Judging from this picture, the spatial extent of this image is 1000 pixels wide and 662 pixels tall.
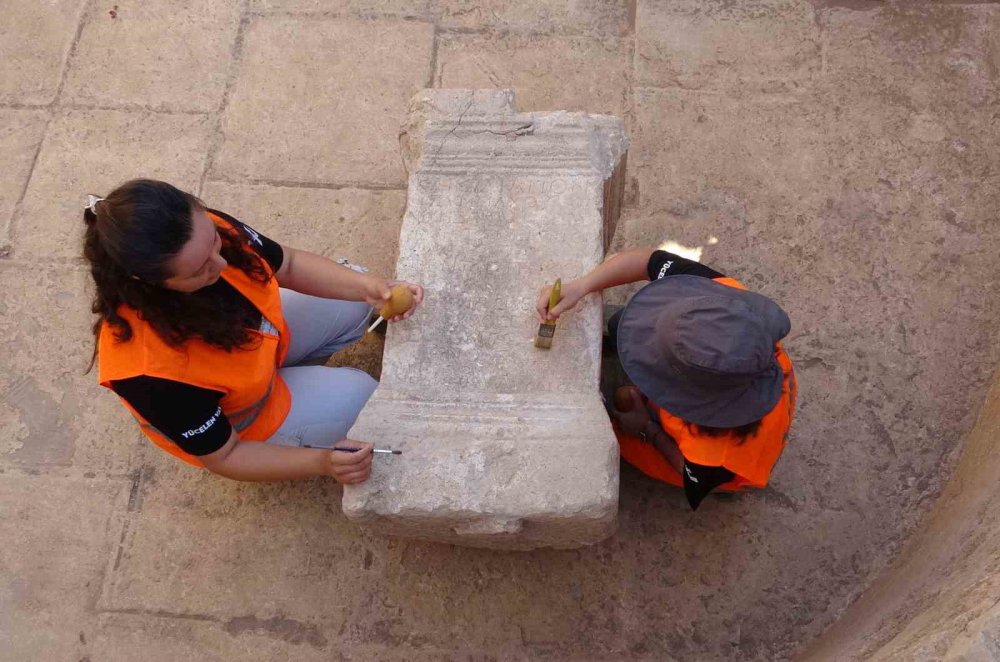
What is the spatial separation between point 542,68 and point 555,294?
62.4 inches

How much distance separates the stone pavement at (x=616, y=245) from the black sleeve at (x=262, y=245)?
0.68 m

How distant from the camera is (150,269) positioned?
1607 mm

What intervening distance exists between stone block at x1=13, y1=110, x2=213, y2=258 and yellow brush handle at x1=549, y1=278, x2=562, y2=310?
1.83 metres

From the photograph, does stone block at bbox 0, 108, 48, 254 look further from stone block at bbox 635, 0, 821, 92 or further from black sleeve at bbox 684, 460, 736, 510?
black sleeve at bbox 684, 460, 736, 510

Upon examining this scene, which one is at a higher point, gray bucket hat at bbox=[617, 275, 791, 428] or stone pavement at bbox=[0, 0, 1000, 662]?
gray bucket hat at bbox=[617, 275, 791, 428]

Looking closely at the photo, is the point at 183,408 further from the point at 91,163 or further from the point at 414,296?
the point at 91,163

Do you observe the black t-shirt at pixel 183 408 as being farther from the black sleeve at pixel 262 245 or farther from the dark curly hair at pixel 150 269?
the black sleeve at pixel 262 245

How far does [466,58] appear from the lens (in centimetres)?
323

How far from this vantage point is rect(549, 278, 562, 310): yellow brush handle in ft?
6.43

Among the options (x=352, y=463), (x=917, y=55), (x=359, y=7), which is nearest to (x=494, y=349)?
(x=352, y=463)

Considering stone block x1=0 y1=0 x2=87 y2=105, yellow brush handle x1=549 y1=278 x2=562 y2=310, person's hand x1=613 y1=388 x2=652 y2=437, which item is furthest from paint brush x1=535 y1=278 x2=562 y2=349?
stone block x1=0 y1=0 x2=87 y2=105

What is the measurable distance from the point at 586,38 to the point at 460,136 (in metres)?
1.24

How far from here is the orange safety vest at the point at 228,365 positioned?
173cm

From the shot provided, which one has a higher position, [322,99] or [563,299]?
[563,299]
